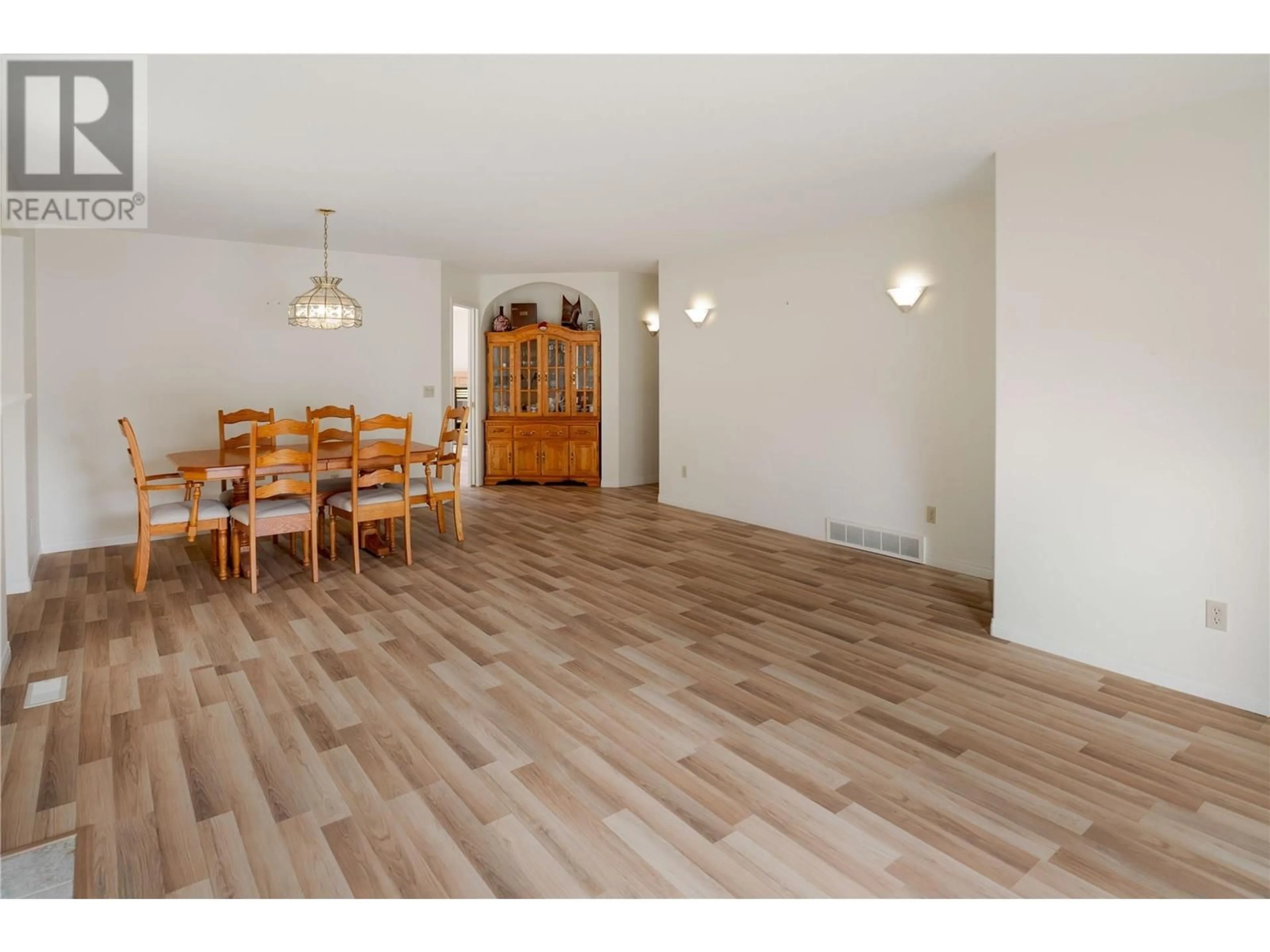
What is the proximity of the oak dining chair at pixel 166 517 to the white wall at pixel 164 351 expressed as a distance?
4.49 feet

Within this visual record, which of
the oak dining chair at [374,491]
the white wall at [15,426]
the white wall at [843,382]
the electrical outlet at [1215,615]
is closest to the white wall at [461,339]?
the white wall at [843,382]

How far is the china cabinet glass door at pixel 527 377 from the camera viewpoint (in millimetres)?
8148

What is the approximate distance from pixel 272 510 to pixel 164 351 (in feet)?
7.52

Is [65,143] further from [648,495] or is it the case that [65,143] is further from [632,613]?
[648,495]

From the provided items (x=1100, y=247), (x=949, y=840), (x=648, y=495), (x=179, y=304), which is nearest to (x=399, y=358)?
(x=179, y=304)

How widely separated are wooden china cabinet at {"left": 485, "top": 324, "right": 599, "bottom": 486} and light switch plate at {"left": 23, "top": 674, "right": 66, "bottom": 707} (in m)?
5.41

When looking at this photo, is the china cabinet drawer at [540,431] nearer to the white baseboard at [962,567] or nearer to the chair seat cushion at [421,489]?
the chair seat cushion at [421,489]

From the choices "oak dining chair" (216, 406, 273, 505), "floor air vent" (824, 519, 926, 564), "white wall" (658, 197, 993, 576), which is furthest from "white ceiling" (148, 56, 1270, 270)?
"floor air vent" (824, 519, 926, 564)

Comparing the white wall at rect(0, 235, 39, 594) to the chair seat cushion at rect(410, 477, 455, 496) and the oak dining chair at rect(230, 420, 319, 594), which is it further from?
the chair seat cushion at rect(410, 477, 455, 496)

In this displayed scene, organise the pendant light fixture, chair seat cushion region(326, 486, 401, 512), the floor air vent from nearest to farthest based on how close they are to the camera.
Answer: chair seat cushion region(326, 486, 401, 512) < the pendant light fixture < the floor air vent

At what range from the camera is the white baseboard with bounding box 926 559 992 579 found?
4508 millimetres

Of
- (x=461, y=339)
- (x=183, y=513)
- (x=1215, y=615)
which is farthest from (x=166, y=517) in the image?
(x=461, y=339)

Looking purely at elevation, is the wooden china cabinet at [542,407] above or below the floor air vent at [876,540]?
above

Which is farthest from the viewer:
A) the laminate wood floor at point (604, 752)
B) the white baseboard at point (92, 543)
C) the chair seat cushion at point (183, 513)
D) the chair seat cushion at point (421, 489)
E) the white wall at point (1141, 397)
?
the white baseboard at point (92, 543)
